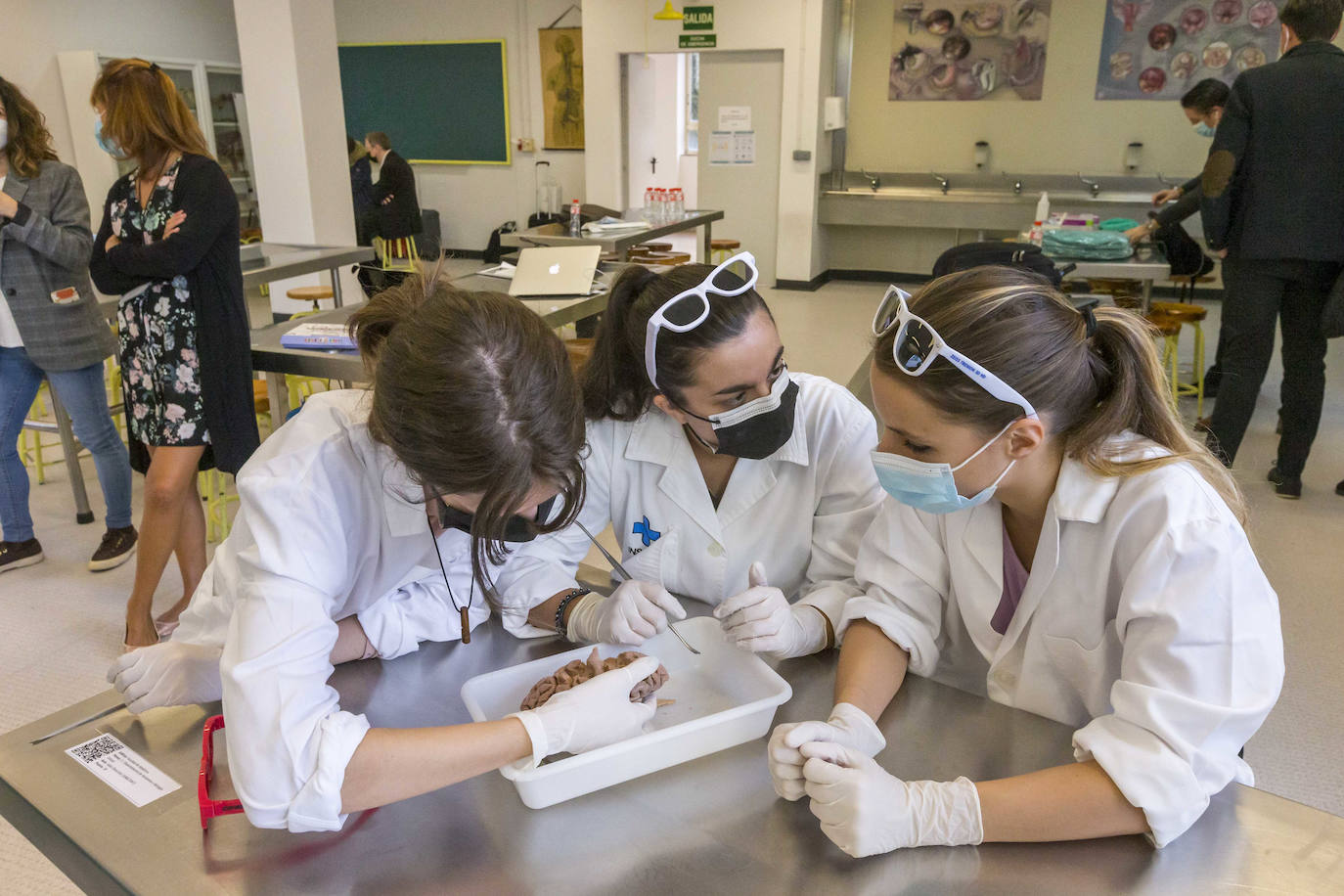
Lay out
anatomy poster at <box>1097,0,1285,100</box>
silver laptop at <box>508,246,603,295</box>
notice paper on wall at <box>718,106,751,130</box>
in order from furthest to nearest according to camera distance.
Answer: notice paper on wall at <box>718,106,751,130</box>
anatomy poster at <box>1097,0,1285,100</box>
silver laptop at <box>508,246,603,295</box>

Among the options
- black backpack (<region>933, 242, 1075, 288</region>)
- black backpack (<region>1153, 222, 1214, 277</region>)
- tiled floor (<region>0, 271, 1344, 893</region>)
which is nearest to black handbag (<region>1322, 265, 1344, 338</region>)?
tiled floor (<region>0, 271, 1344, 893</region>)

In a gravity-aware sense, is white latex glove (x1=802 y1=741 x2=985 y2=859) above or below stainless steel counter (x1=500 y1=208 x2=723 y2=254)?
below

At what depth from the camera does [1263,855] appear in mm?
974

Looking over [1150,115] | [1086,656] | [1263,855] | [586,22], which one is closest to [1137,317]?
[1086,656]

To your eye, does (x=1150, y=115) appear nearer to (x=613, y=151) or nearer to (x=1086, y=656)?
(x=613, y=151)

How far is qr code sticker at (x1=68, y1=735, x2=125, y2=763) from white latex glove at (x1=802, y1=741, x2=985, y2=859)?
2.83 feet

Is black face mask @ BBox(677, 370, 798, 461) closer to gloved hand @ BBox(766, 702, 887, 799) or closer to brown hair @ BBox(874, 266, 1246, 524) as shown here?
brown hair @ BBox(874, 266, 1246, 524)

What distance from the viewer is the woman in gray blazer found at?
9.02 feet

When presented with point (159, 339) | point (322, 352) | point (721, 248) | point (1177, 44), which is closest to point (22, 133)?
point (159, 339)

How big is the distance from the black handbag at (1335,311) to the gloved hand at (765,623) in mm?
3098

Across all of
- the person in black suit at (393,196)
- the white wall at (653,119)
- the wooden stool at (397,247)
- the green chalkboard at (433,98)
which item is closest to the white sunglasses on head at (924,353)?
the wooden stool at (397,247)

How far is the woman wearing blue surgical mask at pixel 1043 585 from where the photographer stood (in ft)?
3.24

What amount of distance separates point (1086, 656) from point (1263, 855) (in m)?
0.29

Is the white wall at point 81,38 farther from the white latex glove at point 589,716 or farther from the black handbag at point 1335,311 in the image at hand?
the black handbag at point 1335,311
